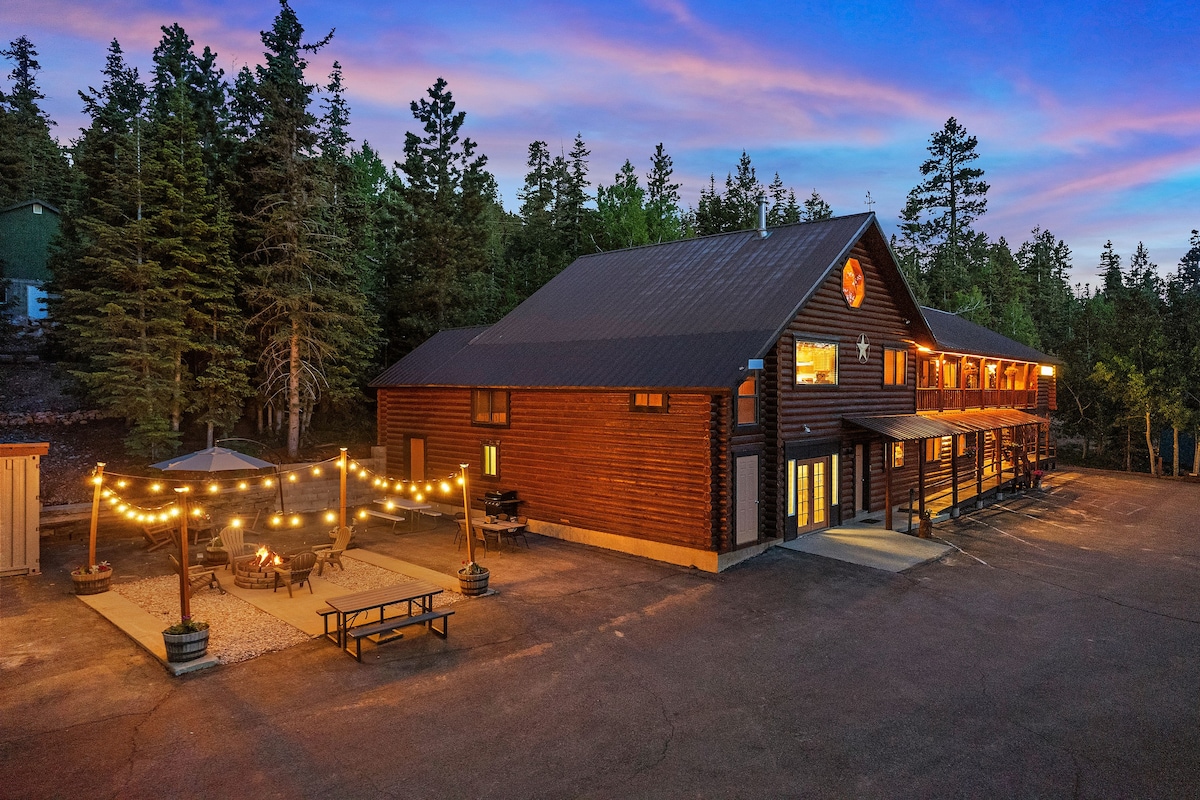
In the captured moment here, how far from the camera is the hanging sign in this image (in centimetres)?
1912

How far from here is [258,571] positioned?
43.2 feet

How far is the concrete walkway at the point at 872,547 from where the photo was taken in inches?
617

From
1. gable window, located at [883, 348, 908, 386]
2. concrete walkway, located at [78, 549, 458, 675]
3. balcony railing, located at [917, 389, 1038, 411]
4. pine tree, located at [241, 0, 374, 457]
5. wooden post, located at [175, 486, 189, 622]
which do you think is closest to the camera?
wooden post, located at [175, 486, 189, 622]

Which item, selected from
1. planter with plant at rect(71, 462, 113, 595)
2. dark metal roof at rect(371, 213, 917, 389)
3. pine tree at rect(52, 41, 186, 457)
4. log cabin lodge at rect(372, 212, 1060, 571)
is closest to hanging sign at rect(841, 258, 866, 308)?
log cabin lodge at rect(372, 212, 1060, 571)

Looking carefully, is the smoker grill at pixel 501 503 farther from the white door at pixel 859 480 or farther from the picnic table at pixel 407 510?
the white door at pixel 859 480

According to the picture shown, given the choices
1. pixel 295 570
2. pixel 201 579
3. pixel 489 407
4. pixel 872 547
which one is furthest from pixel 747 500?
pixel 201 579

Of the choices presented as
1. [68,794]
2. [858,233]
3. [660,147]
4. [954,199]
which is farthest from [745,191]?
[68,794]

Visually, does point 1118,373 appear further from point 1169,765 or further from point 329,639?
point 329,639

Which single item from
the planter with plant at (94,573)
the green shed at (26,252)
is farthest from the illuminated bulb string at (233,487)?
the green shed at (26,252)

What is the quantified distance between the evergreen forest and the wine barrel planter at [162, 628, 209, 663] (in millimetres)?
13007

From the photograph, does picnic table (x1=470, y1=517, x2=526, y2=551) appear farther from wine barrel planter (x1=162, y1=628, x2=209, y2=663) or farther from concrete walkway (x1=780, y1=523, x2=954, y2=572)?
wine barrel planter (x1=162, y1=628, x2=209, y2=663)

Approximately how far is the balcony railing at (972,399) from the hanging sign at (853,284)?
18.3 ft

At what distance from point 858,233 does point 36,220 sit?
42690 millimetres

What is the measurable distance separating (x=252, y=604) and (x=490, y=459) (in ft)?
29.1
